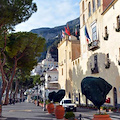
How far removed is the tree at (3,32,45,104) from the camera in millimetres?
30095

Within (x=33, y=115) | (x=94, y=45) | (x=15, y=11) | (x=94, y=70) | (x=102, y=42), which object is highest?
(x=15, y=11)

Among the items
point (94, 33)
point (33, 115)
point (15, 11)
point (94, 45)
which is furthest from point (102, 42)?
point (33, 115)

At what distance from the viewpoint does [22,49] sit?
30750 mm

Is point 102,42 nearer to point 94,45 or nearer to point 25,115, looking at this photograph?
point 94,45

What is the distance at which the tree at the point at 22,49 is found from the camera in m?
30.1

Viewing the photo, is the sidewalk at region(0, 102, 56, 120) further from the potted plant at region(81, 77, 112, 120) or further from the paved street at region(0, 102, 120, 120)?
the potted plant at region(81, 77, 112, 120)

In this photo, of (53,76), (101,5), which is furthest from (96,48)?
(53,76)

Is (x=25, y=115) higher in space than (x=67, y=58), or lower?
lower

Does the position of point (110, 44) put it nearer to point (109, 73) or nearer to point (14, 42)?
point (109, 73)

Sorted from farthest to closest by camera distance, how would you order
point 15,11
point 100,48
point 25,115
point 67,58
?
point 67,58 → point 100,48 → point 15,11 → point 25,115

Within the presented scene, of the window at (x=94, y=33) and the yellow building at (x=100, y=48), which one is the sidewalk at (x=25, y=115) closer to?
the yellow building at (x=100, y=48)

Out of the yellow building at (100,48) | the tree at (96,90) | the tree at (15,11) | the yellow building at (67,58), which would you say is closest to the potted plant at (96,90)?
the tree at (96,90)

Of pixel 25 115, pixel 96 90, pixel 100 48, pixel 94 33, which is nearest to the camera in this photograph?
pixel 96 90

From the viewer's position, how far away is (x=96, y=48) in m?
28.0
